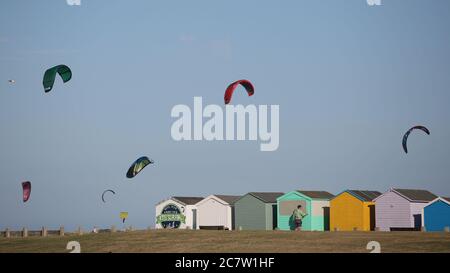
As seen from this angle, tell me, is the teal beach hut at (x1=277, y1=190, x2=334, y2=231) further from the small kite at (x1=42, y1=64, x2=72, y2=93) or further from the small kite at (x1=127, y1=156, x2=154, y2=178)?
the small kite at (x1=42, y1=64, x2=72, y2=93)

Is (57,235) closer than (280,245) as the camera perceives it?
No

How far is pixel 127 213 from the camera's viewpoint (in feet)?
261

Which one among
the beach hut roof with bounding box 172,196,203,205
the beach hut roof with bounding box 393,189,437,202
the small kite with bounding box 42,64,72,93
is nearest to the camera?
the small kite with bounding box 42,64,72,93

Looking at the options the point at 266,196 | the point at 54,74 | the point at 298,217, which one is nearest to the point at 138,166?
the point at 54,74

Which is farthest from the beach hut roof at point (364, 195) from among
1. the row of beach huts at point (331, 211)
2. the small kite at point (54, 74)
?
the small kite at point (54, 74)

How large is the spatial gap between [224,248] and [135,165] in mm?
17104

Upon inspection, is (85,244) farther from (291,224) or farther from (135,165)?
(291,224)

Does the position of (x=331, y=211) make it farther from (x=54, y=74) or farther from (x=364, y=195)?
(x=54, y=74)

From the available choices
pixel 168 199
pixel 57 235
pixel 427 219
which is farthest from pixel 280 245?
pixel 168 199

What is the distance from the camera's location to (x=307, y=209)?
75.2m

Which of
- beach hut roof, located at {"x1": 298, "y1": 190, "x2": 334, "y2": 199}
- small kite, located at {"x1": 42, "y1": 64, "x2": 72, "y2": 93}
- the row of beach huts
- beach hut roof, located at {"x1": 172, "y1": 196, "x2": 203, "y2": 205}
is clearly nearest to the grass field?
the row of beach huts

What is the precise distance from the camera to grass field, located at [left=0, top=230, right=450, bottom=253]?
2084 inches

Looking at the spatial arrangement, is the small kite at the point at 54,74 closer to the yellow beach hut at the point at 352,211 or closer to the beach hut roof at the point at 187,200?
the yellow beach hut at the point at 352,211

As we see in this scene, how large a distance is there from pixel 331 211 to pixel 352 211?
2142 millimetres
